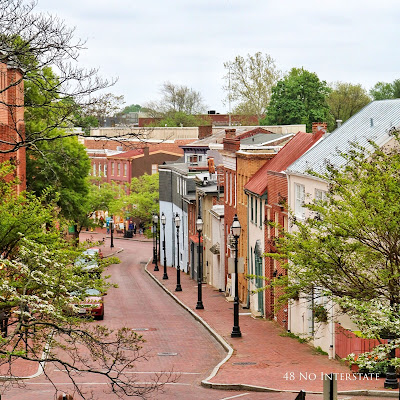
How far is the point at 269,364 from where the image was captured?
98.1 feet

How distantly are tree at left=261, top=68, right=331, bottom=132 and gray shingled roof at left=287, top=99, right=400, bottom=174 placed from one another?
7382cm

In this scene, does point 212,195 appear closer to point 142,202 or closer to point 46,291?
point 142,202

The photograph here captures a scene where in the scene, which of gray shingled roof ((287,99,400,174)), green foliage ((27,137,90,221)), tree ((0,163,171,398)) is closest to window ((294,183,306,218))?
gray shingled roof ((287,99,400,174))

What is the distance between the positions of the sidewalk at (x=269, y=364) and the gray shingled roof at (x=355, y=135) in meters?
6.45

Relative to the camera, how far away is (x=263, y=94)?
402 feet

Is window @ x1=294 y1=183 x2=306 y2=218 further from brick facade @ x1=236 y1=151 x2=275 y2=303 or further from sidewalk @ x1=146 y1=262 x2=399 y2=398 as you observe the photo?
brick facade @ x1=236 y1=151 x2=275 y2=303

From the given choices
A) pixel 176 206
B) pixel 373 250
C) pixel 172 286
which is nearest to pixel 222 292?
pixel 172 286

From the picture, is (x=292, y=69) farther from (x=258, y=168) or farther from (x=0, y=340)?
(x=0, y=340)

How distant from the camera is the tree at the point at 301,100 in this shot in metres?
112

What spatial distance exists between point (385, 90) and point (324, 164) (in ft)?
359

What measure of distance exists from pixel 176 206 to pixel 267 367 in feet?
164

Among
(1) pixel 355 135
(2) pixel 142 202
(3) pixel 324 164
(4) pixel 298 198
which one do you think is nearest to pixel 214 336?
(4) pixel 298 198

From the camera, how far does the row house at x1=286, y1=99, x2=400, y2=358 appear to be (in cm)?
3120

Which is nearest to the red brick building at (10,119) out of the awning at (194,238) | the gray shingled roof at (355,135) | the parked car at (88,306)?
the parked car at (88,306)
